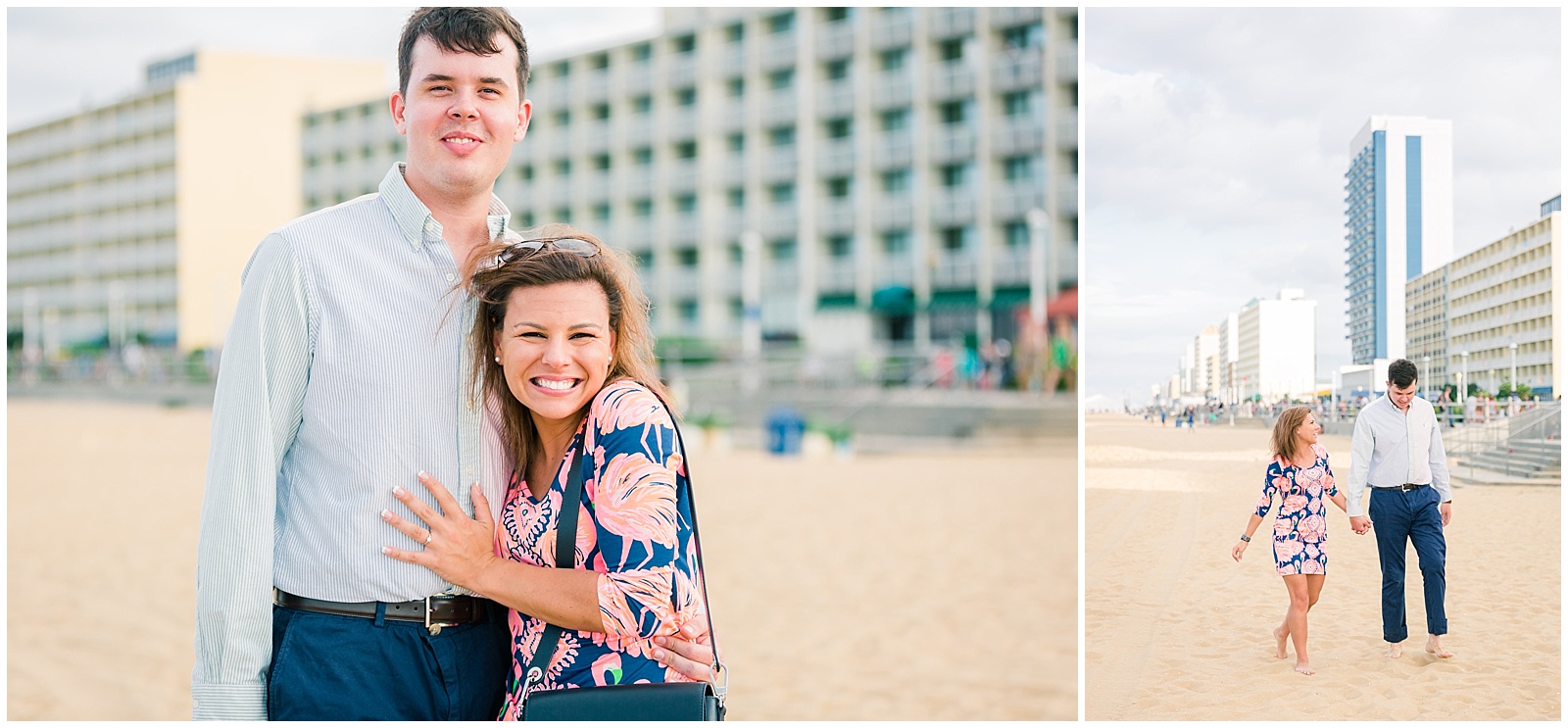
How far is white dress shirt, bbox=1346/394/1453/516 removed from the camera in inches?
97.5

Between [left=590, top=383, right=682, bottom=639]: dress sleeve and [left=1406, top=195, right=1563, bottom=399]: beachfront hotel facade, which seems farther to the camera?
[left=1406, top=195, right=1563, bottom=399]: beachfront hotel facade

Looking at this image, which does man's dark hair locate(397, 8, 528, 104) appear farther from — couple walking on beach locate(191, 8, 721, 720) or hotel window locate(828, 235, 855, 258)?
hotel window locate(828, 235, 855, 258)

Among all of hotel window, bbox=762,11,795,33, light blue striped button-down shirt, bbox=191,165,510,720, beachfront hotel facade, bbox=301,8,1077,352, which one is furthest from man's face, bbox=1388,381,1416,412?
hotel window, bbox=762,11,795,33

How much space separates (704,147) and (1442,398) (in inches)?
1456

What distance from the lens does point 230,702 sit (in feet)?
6.50

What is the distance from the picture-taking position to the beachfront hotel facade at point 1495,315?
98.9 inches

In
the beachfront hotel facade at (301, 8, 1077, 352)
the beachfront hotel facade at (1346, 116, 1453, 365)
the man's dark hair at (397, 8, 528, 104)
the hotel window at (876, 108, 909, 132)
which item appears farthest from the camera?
the hotel window at (876, 108, 909, 132)

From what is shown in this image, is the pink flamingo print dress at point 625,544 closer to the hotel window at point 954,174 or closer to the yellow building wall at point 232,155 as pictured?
the hotel window at point 954,174

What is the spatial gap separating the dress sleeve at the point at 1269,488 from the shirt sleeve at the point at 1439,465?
30cm

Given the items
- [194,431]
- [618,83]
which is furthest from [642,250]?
[194,431]

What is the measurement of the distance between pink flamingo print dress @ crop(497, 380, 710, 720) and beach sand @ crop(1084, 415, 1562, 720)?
1.20 m

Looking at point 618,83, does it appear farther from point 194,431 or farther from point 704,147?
point 194,431

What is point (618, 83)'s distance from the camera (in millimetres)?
39844

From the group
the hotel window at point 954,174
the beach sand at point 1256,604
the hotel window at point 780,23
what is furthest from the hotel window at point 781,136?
the beach sand at point 1256,604
